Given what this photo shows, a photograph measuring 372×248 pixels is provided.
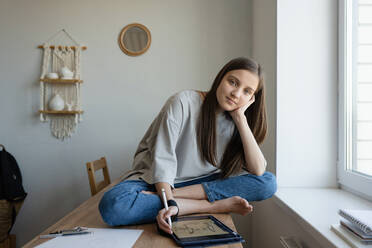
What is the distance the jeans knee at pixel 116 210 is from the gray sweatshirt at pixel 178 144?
0.47 feet

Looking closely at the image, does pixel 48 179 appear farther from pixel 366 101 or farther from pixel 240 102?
pixel 366 101

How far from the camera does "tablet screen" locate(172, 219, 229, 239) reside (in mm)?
875

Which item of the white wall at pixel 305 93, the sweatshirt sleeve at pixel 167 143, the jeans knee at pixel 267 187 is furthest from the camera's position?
the white wall at pixel 305 93

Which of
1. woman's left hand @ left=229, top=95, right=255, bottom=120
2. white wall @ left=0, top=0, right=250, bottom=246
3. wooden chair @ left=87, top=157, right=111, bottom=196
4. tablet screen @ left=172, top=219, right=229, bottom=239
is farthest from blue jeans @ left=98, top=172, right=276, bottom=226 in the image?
white wall @ left=0, top=0, right=250, bottom=246

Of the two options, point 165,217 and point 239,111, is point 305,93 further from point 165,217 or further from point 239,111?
point 165,217

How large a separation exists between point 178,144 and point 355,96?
2.89 feet

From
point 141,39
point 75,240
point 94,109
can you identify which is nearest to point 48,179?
point 94,109

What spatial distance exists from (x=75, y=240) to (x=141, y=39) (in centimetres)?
161

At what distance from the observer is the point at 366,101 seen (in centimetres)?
132

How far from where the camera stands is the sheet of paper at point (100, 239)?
0.83m

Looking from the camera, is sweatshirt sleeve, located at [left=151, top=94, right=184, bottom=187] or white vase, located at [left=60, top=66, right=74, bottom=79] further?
white vase, located at [left=60, top=66, right=74, bottom=79]

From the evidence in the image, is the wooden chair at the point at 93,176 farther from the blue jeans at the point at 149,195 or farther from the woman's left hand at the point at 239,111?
the woman's left hand at the point at 239,111

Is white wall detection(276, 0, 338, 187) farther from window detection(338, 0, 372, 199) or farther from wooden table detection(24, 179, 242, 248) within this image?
wooden table detection(24, 179, 242, 248)

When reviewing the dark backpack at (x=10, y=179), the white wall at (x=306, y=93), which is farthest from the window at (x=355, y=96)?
the dark backpack at (x=10, y=179)
